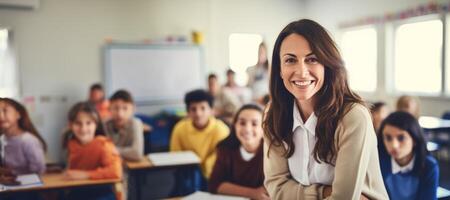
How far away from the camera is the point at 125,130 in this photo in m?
3.27

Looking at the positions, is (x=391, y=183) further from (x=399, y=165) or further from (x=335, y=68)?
(x=335, y=68)

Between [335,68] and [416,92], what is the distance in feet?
17.0

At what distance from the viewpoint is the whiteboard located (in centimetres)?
632

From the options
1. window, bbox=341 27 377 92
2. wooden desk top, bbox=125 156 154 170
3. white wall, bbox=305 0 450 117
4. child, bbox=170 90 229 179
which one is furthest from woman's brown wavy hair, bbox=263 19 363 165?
window, bbox=341 27 377 92

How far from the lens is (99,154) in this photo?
244cm

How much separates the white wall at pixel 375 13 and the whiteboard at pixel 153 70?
84.9 inches

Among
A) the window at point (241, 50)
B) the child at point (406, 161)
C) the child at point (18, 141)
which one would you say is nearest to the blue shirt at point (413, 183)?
the child at point (406, 161)

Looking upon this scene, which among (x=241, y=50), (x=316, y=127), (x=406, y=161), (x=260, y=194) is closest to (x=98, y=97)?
(x=241, y=50)

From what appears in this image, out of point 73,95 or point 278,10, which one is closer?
point 73,95

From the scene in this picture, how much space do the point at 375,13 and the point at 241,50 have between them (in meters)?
2.30

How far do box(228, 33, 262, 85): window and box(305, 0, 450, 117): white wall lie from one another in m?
1.22

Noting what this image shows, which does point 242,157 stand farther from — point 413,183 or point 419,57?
point 419,57

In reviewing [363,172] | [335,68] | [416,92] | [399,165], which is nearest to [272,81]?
[335,68]

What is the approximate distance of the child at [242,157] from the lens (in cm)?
228
